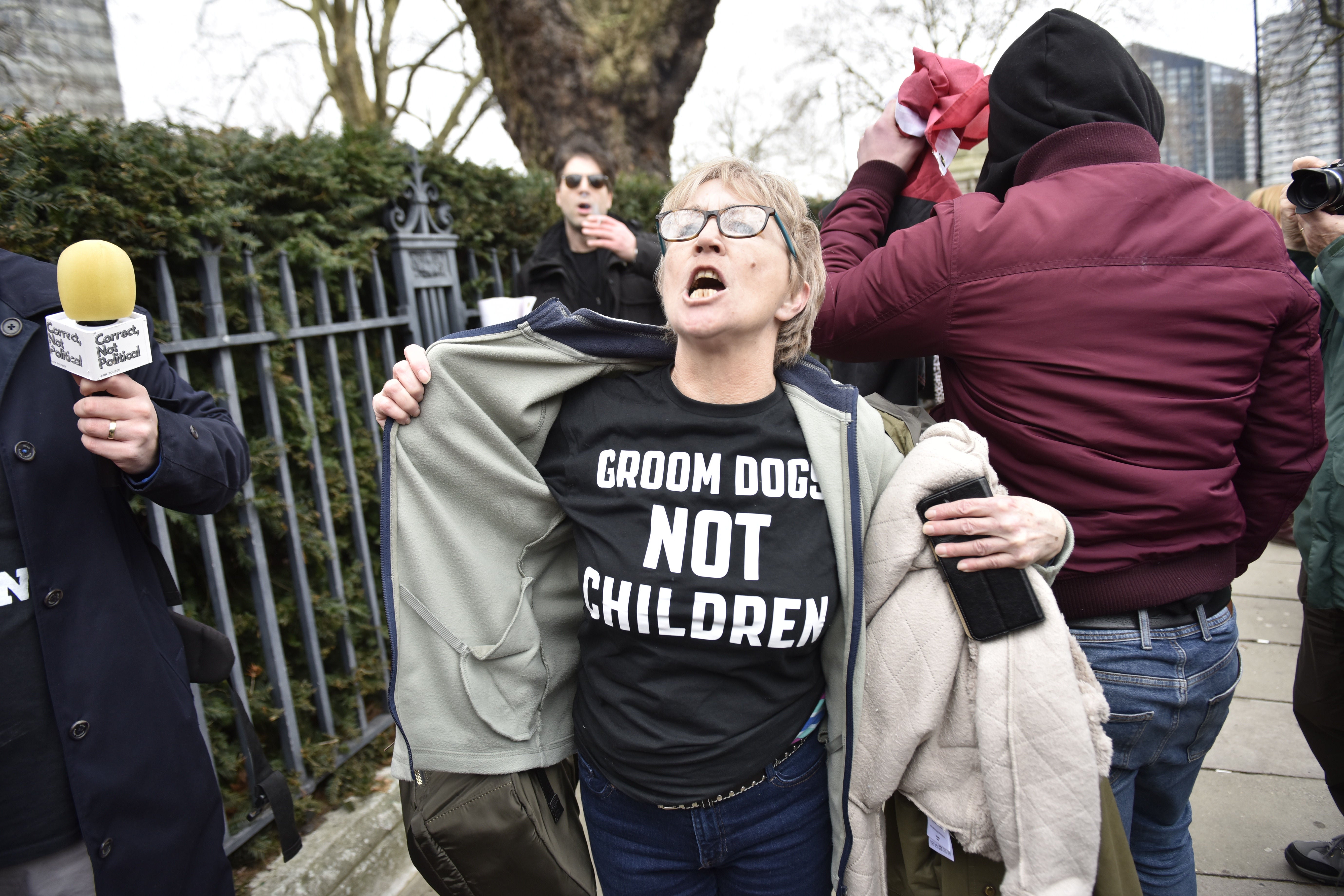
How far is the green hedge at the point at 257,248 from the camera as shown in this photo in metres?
2.16

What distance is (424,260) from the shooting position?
352 cm

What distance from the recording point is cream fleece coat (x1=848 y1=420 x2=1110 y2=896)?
144 cm

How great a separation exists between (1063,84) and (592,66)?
586 centimetres

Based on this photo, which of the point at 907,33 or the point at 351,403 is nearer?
the point at 351,403

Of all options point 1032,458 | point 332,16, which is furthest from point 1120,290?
point 332,16

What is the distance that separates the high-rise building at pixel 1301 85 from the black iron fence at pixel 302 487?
1446cm

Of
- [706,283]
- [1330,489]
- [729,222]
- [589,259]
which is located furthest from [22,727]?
[1330,489]

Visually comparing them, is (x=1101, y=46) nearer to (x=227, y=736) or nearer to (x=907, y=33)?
(x=227, y=736)

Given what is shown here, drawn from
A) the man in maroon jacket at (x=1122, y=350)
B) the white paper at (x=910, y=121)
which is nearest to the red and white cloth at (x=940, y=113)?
the white paper at (x=910, y=121)

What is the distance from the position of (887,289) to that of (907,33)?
26500 mm

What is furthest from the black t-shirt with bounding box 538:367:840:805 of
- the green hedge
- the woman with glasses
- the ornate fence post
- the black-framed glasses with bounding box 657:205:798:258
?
the ornate fence post

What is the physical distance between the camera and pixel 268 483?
288cm

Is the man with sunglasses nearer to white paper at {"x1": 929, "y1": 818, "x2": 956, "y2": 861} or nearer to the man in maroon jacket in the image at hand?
the man in maroon jacket

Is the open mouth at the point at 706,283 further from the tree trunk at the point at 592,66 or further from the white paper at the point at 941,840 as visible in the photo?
the tree trunk at the point at 592,66
